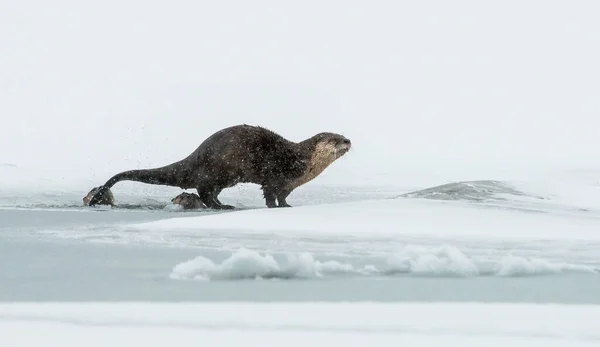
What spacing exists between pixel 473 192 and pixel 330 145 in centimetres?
183

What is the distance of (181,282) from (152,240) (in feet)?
5.07

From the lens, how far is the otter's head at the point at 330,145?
28.2ft

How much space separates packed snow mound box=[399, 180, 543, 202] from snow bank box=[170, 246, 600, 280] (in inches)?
119

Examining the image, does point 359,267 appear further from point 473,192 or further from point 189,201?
point 189,201

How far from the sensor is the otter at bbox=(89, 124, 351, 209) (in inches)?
324

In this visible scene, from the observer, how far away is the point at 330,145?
8625mm

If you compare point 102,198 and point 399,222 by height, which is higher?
point 102,198
